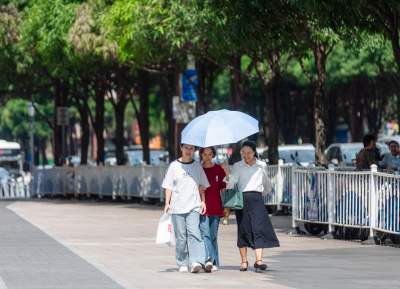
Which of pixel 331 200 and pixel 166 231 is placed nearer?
pixel 166 231

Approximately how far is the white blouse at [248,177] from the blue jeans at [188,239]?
2.16 ft

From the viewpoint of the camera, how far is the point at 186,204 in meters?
17.9

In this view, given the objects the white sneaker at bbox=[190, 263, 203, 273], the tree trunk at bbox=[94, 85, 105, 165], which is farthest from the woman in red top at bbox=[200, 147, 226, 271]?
the tree trunk at bbox=[94, 85, 105, 165]

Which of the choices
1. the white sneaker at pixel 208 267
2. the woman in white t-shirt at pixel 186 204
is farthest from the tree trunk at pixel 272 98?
the white sneaker at pixel 208 267

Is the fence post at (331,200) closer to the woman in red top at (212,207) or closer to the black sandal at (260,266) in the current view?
the woman in red top at (212,207)

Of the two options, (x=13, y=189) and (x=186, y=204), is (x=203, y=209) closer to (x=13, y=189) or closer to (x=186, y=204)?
(x=186, y=204)

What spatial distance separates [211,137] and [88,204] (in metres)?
26.7

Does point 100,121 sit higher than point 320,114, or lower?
higher

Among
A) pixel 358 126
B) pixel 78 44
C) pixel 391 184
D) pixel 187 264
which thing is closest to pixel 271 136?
pixel 78 44

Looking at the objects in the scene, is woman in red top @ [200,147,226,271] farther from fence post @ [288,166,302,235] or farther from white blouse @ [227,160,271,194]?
fence post @ [288,166,302,235]

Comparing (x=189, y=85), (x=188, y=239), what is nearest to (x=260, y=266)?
(x=188, y=239)

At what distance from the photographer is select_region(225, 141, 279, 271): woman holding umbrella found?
59.0ft

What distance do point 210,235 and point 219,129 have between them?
4.44ft

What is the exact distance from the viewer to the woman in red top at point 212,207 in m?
18.1
